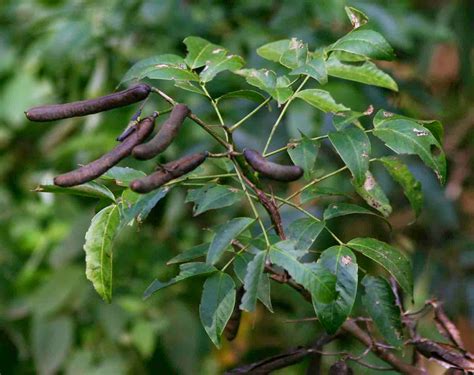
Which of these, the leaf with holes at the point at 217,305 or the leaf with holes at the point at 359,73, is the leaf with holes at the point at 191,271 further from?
the leaf with holes at the point at 359,73

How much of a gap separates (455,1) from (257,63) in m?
0.76

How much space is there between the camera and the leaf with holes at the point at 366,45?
3.32ft

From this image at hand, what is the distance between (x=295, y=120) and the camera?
6.31 ft

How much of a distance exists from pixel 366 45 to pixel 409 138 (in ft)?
0.38

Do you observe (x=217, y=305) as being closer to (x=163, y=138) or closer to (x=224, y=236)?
(x=224, y=236)

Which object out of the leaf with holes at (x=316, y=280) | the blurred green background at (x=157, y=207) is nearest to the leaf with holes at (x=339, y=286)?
the leaf with holes at (x=316, y=280)

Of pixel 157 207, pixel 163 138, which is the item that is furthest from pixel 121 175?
pixel 157 207

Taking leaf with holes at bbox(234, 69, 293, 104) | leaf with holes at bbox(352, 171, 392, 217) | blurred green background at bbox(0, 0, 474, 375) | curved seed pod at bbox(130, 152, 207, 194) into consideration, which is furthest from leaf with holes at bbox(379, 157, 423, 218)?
blurred green background at bbox(0, 0, 474, 375)

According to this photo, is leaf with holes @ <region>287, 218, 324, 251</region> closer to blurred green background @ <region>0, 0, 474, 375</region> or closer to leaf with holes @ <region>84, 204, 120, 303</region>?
leaf with holes @ <region>84, 204, 120, 303</region>

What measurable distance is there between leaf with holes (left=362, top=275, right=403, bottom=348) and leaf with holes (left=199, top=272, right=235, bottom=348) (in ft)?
0.50

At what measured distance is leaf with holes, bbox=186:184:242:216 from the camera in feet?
3.29

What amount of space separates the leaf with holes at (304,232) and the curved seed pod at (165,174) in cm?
16

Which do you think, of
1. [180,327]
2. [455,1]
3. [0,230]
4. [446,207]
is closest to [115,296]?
[180,327]

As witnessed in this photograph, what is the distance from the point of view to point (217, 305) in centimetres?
96
